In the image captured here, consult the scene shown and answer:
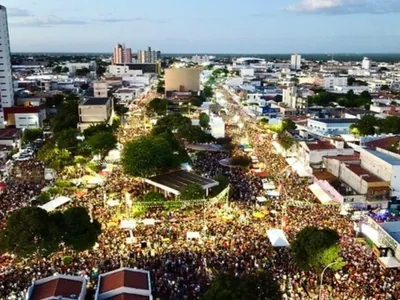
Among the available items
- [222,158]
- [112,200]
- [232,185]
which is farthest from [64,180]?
[222,158]

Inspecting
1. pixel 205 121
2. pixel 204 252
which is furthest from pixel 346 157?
pixel 205 121

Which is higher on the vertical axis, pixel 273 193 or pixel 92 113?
pixel 92 113

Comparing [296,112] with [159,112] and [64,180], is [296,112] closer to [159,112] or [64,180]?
[159,112]

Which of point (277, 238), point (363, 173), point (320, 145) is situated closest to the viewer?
point (277, 238)

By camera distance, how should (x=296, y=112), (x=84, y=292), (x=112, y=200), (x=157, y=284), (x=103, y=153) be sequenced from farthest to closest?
(x=296, y=112) → (x=103, y=153) → (x=112, y=200) → (x=157, y=284) → (x=84, y=292)

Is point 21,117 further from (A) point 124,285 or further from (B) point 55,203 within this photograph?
(A) point 124,285

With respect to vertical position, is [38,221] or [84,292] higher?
[38,221]

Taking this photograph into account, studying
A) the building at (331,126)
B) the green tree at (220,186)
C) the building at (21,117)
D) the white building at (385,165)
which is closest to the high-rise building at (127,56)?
the building at (21,117)
